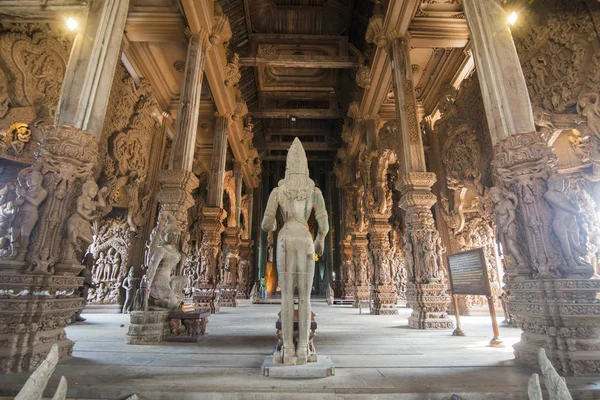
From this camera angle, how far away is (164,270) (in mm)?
4590

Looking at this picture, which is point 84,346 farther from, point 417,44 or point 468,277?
point 417,44

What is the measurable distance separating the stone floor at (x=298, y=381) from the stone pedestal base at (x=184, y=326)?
27cm

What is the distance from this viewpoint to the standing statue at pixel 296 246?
8.47ft

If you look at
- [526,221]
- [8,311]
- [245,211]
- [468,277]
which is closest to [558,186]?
[526,221]

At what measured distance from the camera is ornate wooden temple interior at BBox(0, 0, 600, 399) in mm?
2922

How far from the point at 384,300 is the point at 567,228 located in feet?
21.2

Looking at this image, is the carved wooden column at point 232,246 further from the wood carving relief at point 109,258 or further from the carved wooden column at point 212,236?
the wood carving relief at point 109,258

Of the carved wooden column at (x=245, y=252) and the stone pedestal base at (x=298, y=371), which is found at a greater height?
the carved wooden column at (x=245, y=252)

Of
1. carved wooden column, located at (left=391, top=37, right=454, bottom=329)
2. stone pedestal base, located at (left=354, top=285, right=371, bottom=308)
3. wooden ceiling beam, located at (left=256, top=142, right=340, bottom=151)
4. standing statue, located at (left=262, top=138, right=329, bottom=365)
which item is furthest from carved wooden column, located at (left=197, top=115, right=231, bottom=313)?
wooden ceiling beam, located at (left=256, top=142, right=340, bottom=151)

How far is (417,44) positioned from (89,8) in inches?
309

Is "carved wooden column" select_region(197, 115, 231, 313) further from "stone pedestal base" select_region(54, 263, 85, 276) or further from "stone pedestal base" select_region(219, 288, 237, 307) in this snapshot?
"stone pedestal base" select_region(54, 263, 85, 276)

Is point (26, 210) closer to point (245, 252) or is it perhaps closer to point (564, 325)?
point (564, 325)

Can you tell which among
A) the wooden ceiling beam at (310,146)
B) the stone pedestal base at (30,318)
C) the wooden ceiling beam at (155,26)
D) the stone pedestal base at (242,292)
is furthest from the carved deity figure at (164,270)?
the wooden ceiling beam at (310,146)

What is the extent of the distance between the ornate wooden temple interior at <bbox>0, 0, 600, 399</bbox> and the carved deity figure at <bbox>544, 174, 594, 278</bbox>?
0.05 ft
